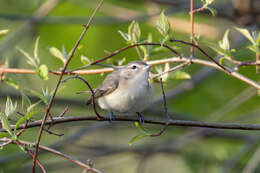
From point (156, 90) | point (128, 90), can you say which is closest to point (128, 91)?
point (128, 90)

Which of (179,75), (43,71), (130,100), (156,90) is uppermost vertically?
(43,71)

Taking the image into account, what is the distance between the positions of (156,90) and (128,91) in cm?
355

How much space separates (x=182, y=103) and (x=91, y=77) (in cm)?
149

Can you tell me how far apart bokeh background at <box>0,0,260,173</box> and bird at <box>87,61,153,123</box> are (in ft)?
4.14

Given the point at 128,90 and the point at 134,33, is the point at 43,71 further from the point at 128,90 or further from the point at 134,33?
the point at 128,90

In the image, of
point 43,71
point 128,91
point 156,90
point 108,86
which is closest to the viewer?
point 43,71

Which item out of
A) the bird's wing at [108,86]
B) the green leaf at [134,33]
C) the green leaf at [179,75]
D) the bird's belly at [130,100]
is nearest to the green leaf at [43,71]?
the green leaf at [134,33]

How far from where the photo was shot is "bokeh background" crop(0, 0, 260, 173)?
18.2ft

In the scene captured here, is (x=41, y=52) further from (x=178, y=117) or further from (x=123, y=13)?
(x=178, y=117)

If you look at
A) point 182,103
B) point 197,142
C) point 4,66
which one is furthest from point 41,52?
point 4,66

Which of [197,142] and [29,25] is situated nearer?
[29,25]

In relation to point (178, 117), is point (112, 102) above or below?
above

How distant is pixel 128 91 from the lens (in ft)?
12.4

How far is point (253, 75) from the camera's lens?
603 cm
